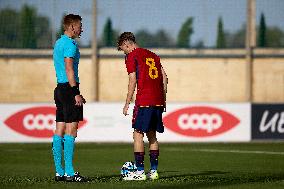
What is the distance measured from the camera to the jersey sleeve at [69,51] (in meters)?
10.6

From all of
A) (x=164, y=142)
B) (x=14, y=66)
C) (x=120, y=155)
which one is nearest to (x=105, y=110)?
(x=164, y=142)

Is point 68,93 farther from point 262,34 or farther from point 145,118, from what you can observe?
point 262,34

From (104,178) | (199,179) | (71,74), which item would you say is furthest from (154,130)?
(71,74)

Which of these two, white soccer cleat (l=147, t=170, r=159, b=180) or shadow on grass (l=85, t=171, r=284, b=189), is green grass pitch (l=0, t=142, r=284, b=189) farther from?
white soccer cleat (l=147, t=170, r=159, b=180)

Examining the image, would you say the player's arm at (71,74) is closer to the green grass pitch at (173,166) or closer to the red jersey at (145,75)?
the red jersey at (145,75)

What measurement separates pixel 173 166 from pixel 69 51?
12.3ft

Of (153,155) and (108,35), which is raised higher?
(108,35)

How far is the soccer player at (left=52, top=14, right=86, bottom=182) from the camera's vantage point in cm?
1069

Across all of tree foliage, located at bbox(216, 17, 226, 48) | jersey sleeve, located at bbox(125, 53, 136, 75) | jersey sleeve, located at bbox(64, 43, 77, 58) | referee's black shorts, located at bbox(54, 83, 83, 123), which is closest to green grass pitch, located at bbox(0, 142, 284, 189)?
referee's black shorts, located at bbox(54, 83, 83, 123)

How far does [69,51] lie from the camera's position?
1066 cm

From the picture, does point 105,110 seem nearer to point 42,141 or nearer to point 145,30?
point 42,141

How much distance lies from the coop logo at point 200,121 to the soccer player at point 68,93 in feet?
36.6

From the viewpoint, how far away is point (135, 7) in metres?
27.6

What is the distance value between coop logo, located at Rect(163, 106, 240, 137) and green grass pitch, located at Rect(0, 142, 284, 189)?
1.01 metres
